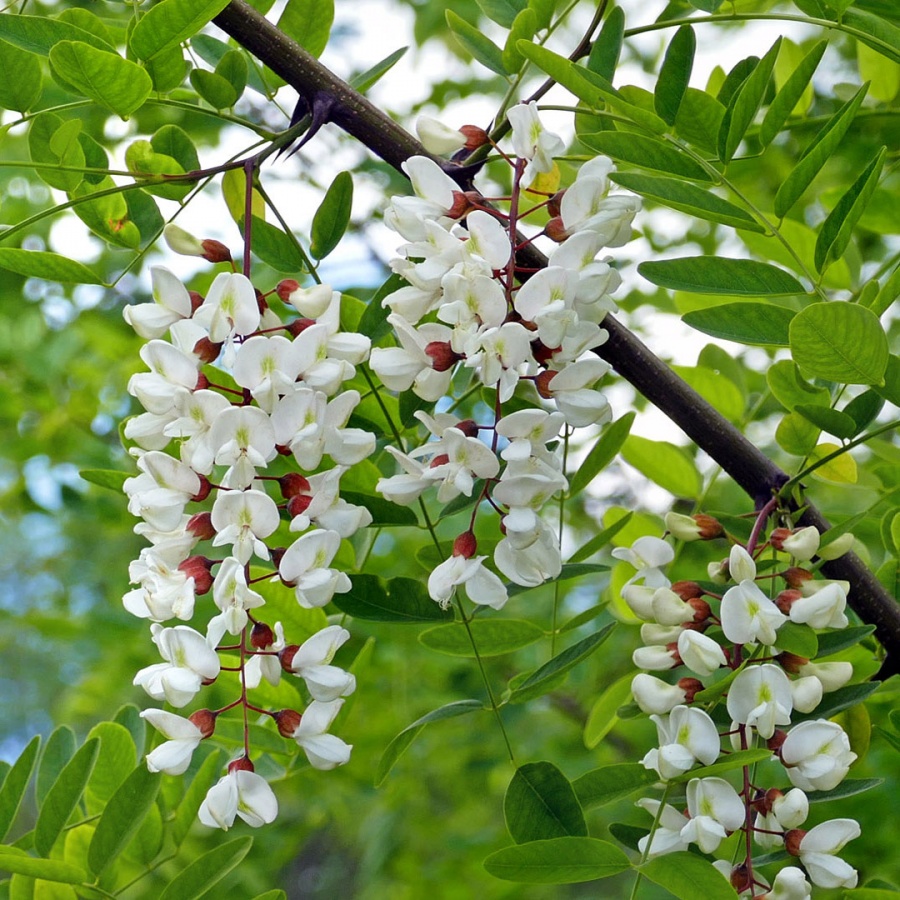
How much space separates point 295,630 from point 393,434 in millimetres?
136

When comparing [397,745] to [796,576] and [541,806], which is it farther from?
[796,576]

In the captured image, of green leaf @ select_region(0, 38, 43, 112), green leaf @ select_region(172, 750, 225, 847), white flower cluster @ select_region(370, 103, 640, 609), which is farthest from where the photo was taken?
green leaf @ select_region(172, 750, 225, 847)

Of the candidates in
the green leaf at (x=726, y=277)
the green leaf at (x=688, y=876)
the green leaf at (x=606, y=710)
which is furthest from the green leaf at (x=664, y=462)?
the green leaf at (x=688, y=876)

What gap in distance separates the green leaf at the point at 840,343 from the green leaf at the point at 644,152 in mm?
121

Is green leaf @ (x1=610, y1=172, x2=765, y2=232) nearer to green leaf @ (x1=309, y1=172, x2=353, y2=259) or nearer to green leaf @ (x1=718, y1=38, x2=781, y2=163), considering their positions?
green leaf @ (x1=718, y1=38, x2=781, y2=163)

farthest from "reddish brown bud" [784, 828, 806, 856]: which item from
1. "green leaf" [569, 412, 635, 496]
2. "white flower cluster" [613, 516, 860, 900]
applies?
"green leaf" [569, 412, 635, 496]

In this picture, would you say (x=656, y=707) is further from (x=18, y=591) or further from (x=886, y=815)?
(x=18, y=591)

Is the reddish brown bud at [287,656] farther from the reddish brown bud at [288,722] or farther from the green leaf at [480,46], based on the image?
the green leaf at [480,46]

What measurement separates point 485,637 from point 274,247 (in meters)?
0.24

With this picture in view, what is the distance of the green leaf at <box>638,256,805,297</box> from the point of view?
53 centimetres

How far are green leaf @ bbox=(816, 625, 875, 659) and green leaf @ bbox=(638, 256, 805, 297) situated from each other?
6.4 inches

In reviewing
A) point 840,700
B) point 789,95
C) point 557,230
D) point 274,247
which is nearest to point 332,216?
point 274,247

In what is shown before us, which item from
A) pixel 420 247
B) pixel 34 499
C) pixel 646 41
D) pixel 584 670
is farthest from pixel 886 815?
pixel 646 41

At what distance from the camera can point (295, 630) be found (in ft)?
2.11
